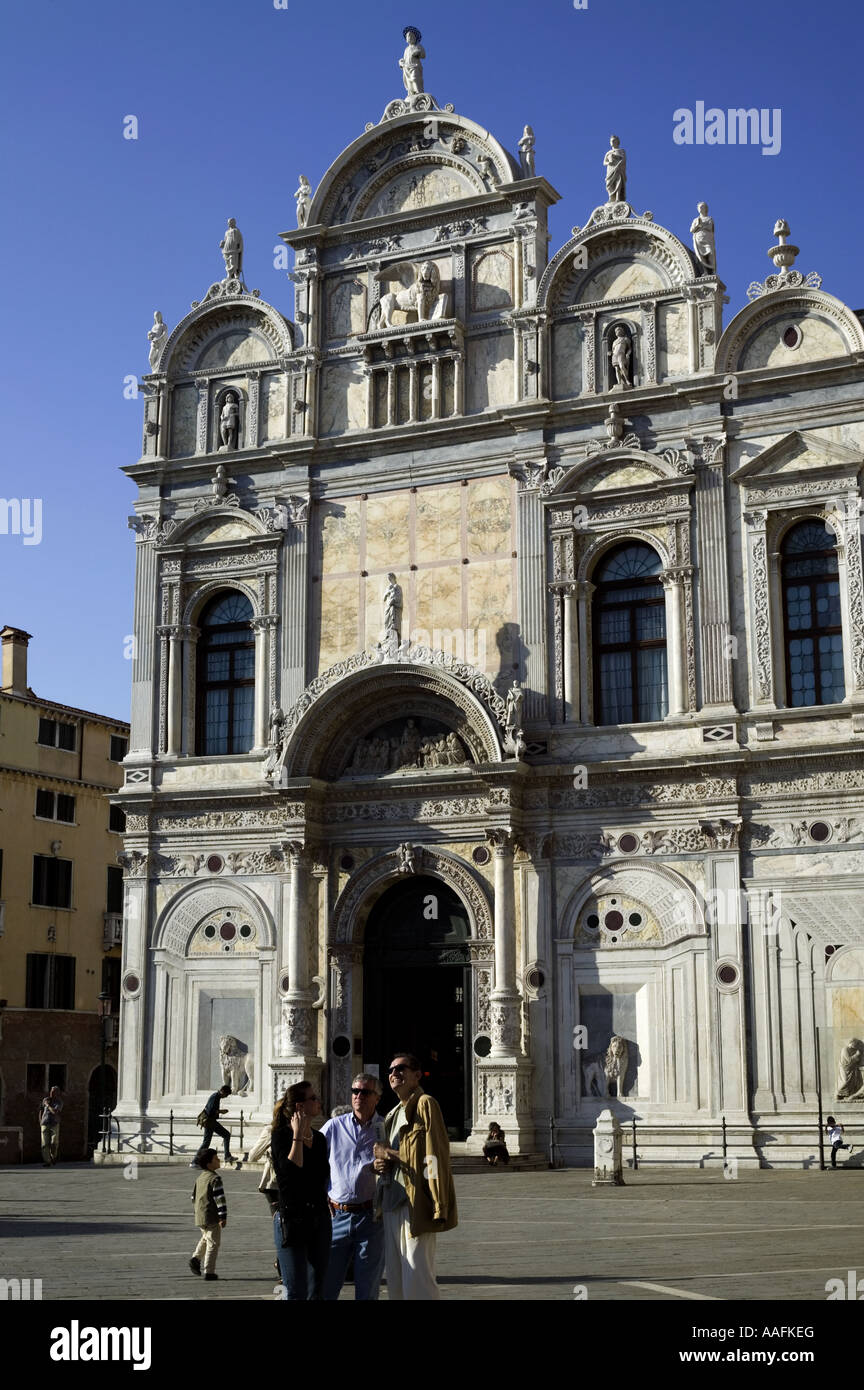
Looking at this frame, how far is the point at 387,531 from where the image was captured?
32.7m

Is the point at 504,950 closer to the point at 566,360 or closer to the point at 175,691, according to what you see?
the point at 175,691

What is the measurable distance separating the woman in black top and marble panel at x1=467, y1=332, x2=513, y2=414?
2346 centimetres

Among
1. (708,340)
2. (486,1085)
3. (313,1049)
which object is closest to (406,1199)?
(486,1085)

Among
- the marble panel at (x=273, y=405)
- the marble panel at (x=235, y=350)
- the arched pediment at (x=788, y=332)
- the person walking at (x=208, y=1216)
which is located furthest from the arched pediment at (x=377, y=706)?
the person walking at (x=208, y=1216)

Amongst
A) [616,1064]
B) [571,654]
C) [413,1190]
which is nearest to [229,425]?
[571,654]

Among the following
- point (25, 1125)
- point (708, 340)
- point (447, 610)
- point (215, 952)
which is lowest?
point (25, 1125)

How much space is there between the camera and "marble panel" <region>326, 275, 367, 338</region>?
3419 cm

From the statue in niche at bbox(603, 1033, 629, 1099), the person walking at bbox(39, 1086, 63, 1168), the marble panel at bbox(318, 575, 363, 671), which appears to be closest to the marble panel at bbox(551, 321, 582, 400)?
the marble panel at bbox(318, 575, 363, 671)

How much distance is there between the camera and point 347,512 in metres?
33.2

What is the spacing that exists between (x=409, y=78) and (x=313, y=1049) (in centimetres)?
2010

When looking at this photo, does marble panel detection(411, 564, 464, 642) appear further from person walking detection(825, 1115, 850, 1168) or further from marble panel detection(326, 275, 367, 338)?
person walking detection(825, 1115, 850, 1168)

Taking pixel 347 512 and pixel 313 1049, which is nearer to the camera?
pixel 313 1049

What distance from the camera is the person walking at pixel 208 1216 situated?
13656mm
